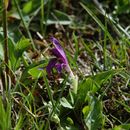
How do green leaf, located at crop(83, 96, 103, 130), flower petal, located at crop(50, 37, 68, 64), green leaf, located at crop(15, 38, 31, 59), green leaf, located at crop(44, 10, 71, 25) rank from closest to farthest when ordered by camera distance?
green leaf, located at crop(83, 96, 103, 130), flower petal, located at crop(50, 37, 68, 64), green leaf, located at crop(15, 38, 31, 59), green leaf, located at crop(44, 10, 71, 25)

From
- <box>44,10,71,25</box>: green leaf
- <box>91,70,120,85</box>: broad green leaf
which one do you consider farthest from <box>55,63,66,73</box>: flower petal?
<box>44,10,71,25</box>: green leaf

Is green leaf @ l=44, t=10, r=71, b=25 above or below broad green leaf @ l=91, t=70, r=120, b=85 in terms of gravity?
above

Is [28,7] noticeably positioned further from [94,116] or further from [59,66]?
[94,116]

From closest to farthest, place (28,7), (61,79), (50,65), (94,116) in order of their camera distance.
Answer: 1. (94,116)
2. (50,65)
3. (61,79)
4. (28,7)

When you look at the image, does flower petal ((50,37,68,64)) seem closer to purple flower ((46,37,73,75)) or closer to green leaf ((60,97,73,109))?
purple flower ((46,37,73,75))

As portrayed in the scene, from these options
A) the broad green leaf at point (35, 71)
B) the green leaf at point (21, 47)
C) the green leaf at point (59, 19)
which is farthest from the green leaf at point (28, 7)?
the broad green leaf at point (35, 71)

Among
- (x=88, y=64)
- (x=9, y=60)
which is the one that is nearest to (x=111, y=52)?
(x=88, y=64)

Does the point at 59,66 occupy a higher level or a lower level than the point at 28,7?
lower

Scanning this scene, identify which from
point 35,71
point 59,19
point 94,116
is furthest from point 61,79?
point 59,19
